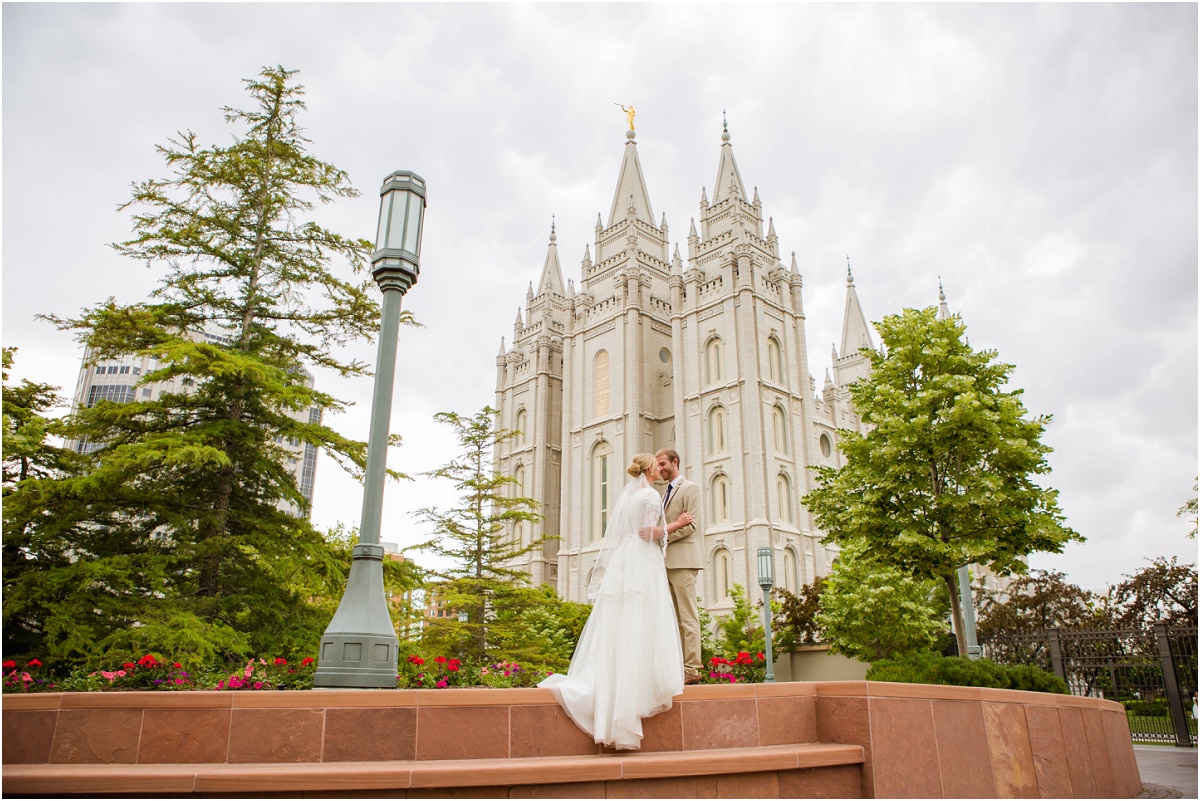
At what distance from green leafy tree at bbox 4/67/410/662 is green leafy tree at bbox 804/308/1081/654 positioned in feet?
31.6

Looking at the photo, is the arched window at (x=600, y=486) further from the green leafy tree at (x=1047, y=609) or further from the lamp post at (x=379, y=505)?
the lamp post at (x=379, y=505)

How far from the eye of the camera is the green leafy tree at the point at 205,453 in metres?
10.3

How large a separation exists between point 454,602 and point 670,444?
2605cm

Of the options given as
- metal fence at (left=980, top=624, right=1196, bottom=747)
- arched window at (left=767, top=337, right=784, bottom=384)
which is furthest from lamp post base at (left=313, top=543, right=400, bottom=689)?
arched window at (left=767, top=337, right=784, bottom=384)

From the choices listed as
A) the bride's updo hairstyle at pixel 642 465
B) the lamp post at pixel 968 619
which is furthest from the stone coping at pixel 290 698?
the lamp post at pixel 968 619

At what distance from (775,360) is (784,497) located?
793cm

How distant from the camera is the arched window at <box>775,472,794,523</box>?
39062 mm

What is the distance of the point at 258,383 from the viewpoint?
38.3 feet

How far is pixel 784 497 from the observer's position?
39.5 metres

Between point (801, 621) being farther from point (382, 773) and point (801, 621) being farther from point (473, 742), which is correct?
point (382, 773)

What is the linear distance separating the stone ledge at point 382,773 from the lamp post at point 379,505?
762mm

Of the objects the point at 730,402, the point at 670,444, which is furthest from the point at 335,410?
the point at 670,444

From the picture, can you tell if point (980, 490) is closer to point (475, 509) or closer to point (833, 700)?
point (833, 700)

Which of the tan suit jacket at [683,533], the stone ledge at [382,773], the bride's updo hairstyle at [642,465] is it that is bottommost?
the stone ledge at [382,773]
